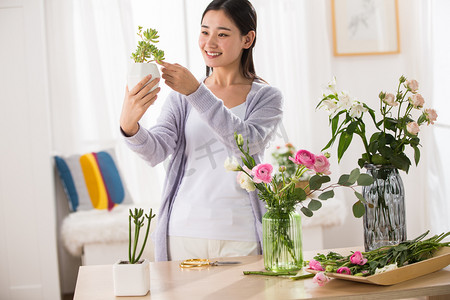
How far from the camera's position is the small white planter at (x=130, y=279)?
1469mm

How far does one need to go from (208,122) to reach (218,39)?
33cm

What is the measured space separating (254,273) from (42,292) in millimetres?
2346

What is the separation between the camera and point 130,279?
1470 millimetres

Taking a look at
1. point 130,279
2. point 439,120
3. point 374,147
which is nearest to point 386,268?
point 374,147

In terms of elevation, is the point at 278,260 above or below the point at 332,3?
below

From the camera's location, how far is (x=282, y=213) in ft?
5.27

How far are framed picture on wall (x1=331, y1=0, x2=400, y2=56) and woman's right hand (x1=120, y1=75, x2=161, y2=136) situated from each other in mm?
2762

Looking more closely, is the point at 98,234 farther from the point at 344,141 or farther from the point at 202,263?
the point at 344,141

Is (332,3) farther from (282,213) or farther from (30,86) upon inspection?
(282,213)

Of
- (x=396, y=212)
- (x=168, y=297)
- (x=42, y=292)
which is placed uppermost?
(x=396, y=212)

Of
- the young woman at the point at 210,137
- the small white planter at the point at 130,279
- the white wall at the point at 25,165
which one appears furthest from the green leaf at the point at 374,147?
the white wall at the point at 25,165

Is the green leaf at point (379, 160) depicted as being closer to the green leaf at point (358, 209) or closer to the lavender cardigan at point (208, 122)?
the green leaf at point (358, 209)

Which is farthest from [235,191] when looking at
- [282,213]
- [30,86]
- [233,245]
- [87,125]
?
[87,125]

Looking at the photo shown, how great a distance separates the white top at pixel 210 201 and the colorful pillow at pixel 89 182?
77.2 inches
